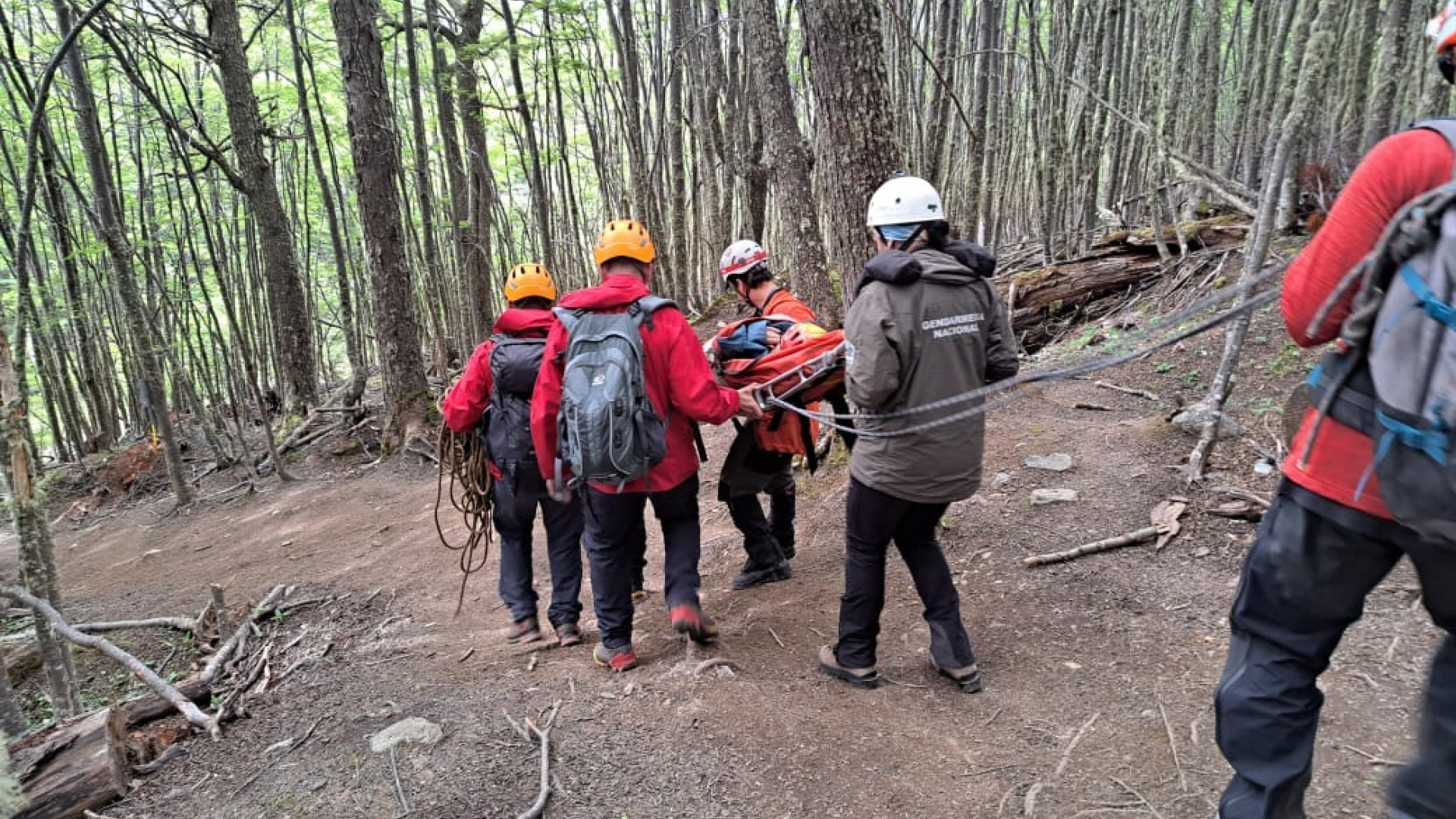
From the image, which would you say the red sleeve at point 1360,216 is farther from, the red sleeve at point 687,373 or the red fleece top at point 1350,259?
the red sleeve at point 687,373

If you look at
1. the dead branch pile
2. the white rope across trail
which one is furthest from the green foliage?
the dead branch pile

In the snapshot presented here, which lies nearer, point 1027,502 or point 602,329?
point 602,329

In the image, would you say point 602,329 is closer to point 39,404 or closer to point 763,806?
point 763,806

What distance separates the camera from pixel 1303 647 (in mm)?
1663

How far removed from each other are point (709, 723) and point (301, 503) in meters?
7.17

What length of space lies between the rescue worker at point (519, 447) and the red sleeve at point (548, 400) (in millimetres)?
301

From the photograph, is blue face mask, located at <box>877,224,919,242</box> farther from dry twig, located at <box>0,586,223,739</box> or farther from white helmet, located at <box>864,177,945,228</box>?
dry twig, located at <box>0,586,223,739</box>

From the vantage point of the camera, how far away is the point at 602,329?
3.01 metres

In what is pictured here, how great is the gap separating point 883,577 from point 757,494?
1.50 m

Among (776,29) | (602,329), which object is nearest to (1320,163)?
(776,29)

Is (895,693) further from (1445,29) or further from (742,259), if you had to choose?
(1445,29)

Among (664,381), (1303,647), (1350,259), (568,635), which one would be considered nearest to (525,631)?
(568,635)

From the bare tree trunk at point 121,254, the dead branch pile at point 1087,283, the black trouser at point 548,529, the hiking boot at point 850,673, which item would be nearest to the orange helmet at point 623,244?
the black trouser at point 548,529

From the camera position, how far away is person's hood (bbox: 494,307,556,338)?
11.9ft
